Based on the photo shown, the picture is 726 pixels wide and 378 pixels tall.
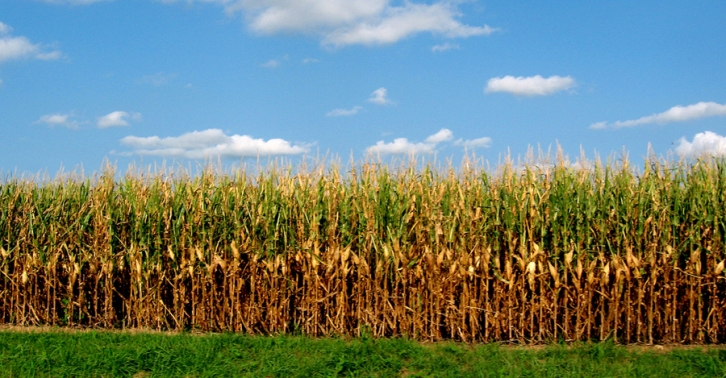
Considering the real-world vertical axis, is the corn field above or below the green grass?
above

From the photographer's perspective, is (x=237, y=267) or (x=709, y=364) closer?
(x=709, y=364)

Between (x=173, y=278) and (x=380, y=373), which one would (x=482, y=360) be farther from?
(x=173, y=278)

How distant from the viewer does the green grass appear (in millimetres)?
6930

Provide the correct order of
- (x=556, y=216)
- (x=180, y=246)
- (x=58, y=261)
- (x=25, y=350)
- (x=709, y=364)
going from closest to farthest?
(x=709, y=364), (x=25, y=350), (x=556, y=216), (x=180, y=246), (x=58, y=261)

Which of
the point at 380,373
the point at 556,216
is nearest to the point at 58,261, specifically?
the point at 380,373

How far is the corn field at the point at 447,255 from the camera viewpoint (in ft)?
28.1

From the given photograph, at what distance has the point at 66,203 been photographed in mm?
10805

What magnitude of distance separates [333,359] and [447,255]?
93.6 inches

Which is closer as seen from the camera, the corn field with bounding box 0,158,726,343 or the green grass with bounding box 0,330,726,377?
the green grass with bounding box 0,330,726,377

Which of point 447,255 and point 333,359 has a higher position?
point 447,255

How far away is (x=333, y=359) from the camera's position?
7055 millimetres

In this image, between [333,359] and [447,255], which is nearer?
[333,359]

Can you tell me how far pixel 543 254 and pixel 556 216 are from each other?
23.0 inches

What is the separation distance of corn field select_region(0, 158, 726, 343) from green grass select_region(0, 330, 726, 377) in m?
0.60
